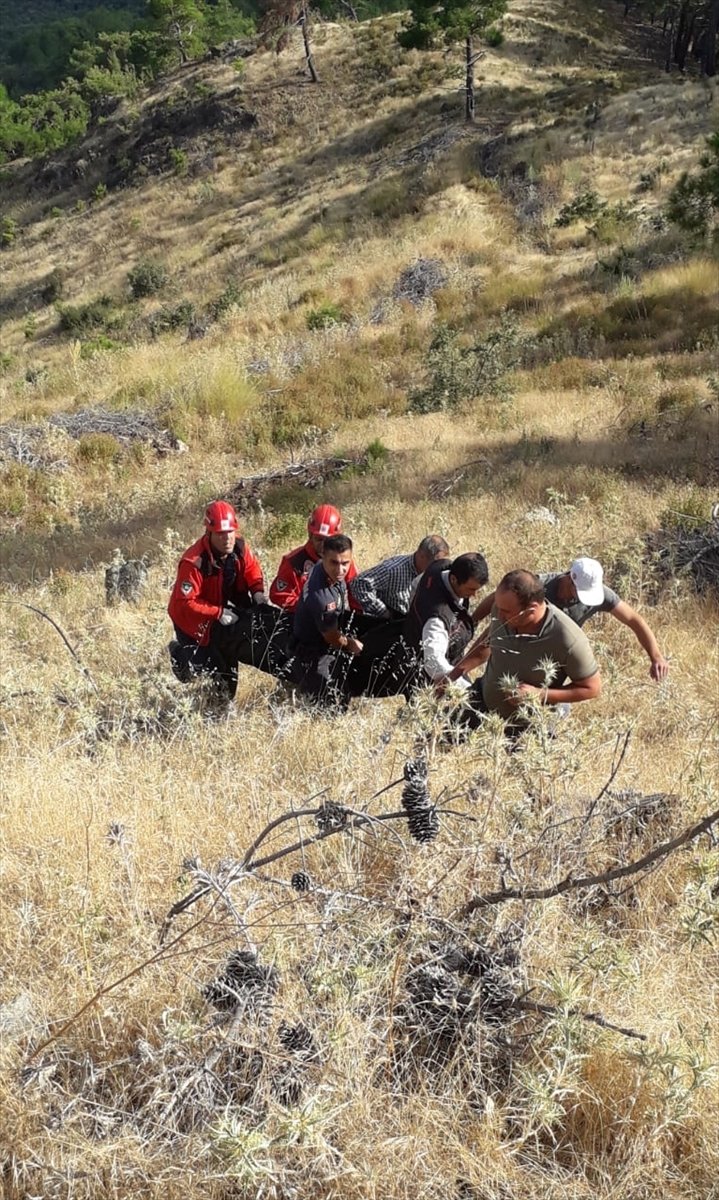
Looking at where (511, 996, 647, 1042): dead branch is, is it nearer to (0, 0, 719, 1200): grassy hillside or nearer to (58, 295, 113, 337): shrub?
(0, 0, 719, 1200): grassy hillside

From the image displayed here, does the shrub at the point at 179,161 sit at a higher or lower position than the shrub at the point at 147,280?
higher

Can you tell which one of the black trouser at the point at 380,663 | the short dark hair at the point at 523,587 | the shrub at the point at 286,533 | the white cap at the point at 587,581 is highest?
the short dark hair at the point at 523,587

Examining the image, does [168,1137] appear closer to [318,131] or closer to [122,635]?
[122,635]

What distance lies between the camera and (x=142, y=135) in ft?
120

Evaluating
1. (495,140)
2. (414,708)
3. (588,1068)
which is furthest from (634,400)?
(495,140)

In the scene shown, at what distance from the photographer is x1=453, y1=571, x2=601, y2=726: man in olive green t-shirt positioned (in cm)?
329

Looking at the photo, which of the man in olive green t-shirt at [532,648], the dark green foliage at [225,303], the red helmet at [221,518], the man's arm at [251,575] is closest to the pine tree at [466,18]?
the dark green foliage at [225,303]

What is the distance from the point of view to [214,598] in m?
4.53

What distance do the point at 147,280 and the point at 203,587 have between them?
2254cm

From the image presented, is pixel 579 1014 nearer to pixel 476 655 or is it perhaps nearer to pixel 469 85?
pixel 476 655

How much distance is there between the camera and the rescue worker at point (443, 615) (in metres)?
3.66

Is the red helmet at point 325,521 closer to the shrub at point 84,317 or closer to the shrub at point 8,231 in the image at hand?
the shrub at point 84,317

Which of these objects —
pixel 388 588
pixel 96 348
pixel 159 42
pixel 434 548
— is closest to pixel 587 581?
pixel 434 548

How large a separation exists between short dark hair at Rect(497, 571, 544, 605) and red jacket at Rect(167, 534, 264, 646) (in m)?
1.78
